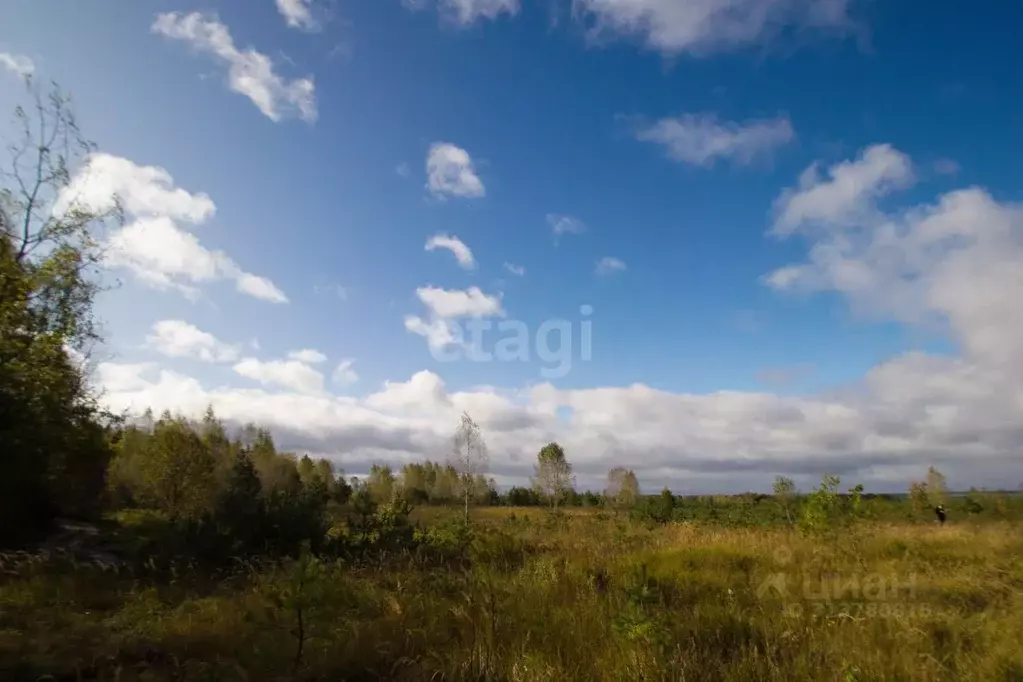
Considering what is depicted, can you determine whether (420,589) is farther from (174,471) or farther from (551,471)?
(551,471)

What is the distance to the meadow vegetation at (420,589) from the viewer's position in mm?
4086

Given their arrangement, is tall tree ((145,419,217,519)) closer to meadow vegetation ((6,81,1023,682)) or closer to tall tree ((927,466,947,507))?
meadow vegetation ((6,81,1023,682))

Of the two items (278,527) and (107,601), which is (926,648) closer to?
(107,601)

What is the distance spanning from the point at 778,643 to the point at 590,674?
1813 millimetres

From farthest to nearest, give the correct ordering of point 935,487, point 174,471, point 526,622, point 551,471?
point 551,471 < point 935,487 < point 174,471 < point 526,622

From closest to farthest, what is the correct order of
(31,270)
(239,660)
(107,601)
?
(239,660) < (107,601) < (31,270)

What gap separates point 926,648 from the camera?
4.46 m

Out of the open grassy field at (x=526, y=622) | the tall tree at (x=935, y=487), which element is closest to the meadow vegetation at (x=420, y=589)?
the open grassy field at (x=526, y=622)

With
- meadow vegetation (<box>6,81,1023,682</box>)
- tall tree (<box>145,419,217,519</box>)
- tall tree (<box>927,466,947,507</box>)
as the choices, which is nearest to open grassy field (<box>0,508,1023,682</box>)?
meadow vegetation (<box>6,81,1023,682</box>)

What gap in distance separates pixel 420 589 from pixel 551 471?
208 feet

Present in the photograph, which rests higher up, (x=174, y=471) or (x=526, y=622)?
(x=174, y=471)

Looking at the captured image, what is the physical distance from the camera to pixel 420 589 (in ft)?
21.4

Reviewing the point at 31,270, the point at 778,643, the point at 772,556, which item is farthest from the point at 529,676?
the point at 31,270

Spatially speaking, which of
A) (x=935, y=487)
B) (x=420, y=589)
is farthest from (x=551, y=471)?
(x=420, y=589)
